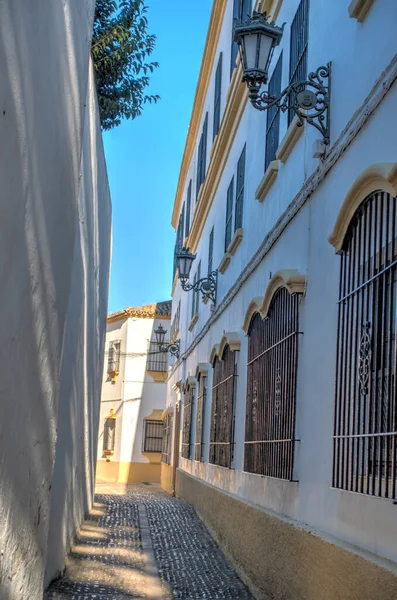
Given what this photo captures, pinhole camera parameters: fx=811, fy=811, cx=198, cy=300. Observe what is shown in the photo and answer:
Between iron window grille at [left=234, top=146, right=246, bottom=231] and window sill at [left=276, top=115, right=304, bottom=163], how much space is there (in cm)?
338

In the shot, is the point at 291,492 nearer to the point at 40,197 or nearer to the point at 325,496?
the point at 325,496

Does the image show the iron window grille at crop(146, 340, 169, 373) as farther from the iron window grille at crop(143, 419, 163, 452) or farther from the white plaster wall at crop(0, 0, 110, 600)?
the white plaster wall at crop(0, 0, 110, 600)

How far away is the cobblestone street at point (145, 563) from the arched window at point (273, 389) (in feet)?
3.88

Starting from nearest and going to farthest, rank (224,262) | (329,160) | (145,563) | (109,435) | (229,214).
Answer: (329,160), (145,563), (224,262), (229,214), (109,435)

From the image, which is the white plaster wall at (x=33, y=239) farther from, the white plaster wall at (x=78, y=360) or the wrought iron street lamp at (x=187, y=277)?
the wrought iron street lamp at (x=187, y=277)

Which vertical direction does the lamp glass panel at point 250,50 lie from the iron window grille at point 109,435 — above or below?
above

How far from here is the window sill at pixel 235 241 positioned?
11242mm

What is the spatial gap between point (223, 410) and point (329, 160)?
6.17 metres

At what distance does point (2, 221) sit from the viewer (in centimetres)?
308

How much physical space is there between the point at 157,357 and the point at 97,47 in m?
22.8

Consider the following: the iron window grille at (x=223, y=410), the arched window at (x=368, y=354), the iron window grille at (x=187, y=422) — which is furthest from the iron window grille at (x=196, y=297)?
the arched window at (x=368, y=354)

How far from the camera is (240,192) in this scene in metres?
11.8

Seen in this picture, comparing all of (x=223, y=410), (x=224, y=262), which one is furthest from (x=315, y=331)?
(x=224, y=262)

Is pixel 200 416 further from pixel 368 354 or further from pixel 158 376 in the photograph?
pixel 158 376
